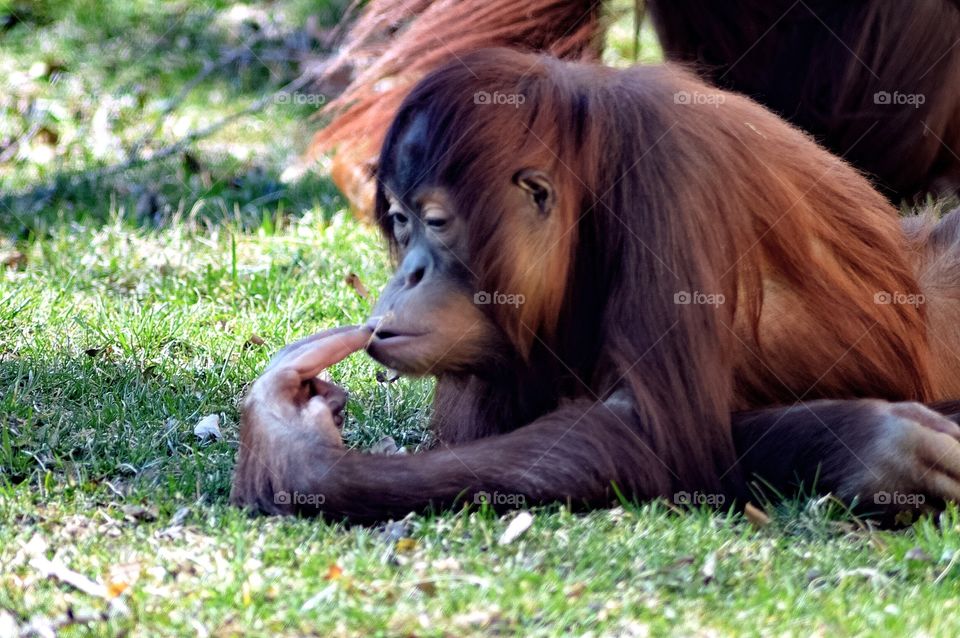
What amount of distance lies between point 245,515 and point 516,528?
56 centimetres

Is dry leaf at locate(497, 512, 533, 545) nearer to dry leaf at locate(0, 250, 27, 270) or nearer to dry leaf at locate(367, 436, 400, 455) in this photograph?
dry leaf at locate(367, 436, 400, 455)

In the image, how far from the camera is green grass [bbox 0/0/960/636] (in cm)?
237

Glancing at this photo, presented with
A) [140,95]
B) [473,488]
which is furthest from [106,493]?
[140,95]

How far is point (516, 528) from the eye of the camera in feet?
8.88

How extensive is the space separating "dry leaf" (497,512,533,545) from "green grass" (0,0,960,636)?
0.06 ft

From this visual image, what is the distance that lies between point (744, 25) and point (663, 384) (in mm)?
2077

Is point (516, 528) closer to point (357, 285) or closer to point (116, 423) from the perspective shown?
point (116, 423)

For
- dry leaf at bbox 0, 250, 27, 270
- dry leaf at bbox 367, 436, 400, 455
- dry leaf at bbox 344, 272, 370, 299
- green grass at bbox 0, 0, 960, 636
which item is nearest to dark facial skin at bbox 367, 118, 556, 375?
green grass at bbox 0, 0, 960, 636

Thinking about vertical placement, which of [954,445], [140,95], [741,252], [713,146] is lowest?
[140,95]

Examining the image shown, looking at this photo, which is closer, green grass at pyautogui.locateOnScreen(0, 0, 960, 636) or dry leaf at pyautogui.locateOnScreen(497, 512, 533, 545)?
green grass at pyautogui.locateOnScreen(0, 0, 960, 636)

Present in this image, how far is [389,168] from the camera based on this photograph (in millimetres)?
3016

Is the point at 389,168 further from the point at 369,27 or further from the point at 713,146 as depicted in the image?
the point at 369,27

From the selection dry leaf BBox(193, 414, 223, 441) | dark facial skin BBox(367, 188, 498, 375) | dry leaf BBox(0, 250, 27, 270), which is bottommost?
dry leaf BBox(0, 250, 27, 270)

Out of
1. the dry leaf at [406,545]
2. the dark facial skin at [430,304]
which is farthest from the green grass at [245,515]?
the dark facial skin at [430,304]
